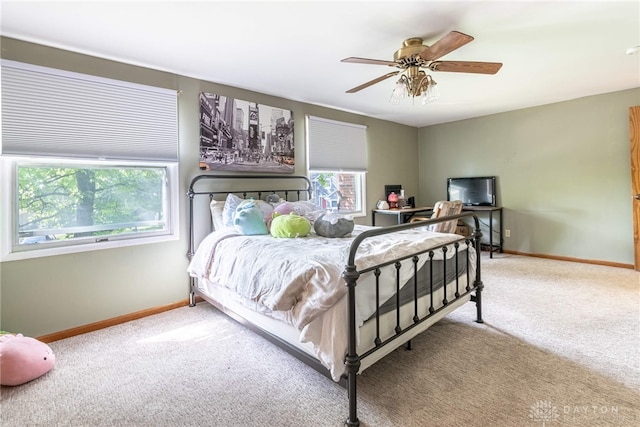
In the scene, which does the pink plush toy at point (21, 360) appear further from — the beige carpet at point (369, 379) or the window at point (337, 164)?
the window at point (337, 164)

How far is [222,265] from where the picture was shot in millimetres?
2432

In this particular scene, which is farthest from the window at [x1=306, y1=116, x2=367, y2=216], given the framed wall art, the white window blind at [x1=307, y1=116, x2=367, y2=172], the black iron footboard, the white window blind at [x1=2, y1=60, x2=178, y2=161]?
the black iron footboard

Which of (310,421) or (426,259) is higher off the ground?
(426,259)

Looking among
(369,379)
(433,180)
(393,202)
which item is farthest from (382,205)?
(369,379)

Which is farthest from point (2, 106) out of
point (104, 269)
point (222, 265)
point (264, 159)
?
point (264, 159)

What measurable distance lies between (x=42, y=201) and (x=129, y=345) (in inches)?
51.2

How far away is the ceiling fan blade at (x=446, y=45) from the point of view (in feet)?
5.90

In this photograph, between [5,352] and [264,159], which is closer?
[5,352]

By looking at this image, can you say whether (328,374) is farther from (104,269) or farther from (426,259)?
(104,269)

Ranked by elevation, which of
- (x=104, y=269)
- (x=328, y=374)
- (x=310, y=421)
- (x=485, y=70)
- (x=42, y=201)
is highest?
(x=485, y=70)

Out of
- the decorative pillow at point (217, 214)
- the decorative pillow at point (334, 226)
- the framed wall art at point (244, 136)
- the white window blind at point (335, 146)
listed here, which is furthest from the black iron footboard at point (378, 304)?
the white window blind at point (335, 146)

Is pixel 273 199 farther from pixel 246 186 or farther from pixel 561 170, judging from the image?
pixel 561 170

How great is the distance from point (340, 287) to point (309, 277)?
0.68 feet

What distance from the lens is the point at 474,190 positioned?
206 inches
